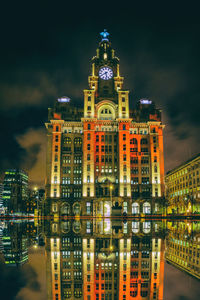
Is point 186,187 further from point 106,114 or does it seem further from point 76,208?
point 76,208

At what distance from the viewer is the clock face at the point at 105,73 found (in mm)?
125706

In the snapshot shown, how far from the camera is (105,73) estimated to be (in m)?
126

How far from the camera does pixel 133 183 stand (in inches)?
4456

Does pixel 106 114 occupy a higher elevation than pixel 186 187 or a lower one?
higher

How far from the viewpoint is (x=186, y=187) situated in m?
117

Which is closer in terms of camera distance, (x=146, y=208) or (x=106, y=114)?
(x=146, y=208)

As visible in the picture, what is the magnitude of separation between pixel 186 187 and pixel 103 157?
36075mm

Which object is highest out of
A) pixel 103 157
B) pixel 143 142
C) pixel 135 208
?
pixel 143 142

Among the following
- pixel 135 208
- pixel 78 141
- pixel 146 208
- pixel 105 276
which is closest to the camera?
pixel 105 276

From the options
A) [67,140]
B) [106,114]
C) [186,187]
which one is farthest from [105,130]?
[186,187]

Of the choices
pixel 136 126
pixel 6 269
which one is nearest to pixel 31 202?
pixel 136 126

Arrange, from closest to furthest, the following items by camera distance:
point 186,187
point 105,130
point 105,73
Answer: point 105,130, point 186,187, point 105,73

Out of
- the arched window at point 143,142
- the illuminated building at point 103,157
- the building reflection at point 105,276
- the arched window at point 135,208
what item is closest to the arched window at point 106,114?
the illuminated building at point 103,157

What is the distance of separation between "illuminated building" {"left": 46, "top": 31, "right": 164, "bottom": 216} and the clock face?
4.46 metres
